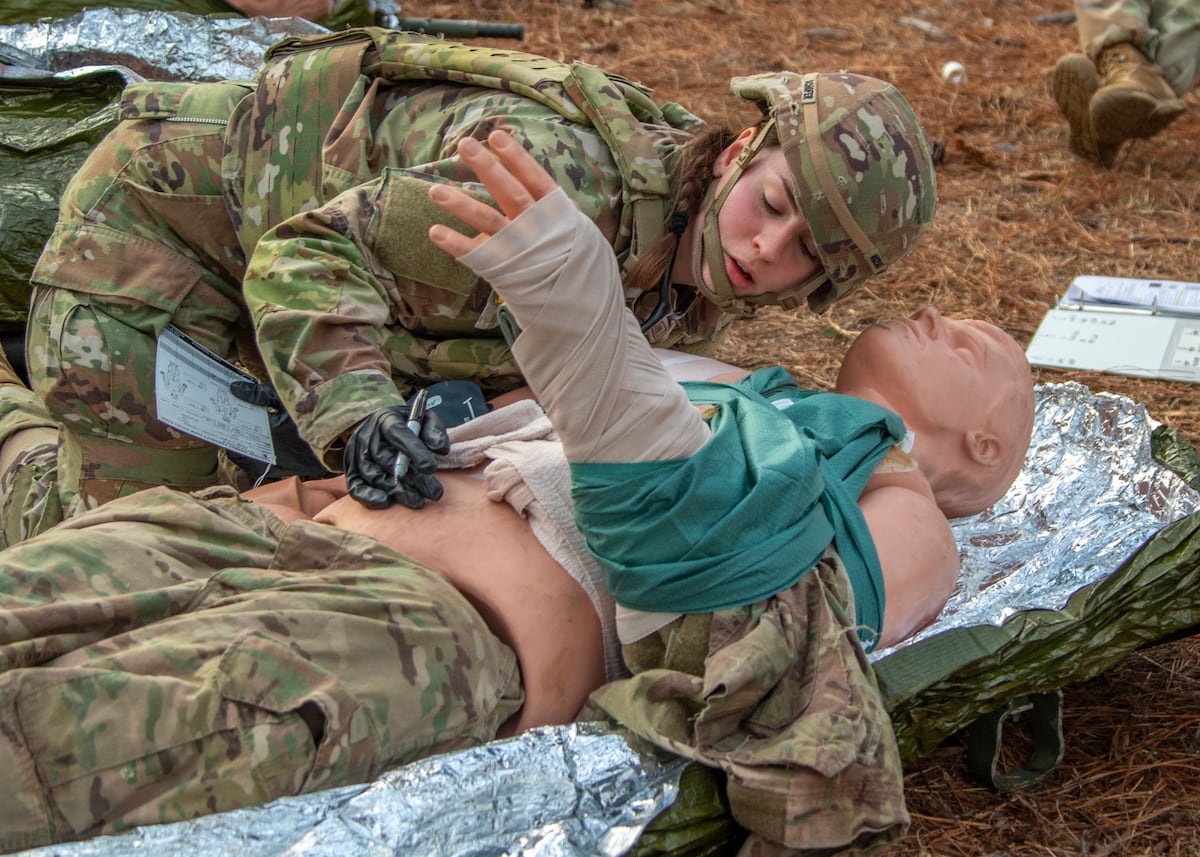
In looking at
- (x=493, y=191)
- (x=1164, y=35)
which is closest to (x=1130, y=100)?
(x=1164, y=35)

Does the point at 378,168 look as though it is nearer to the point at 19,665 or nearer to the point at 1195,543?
the point at 19,665

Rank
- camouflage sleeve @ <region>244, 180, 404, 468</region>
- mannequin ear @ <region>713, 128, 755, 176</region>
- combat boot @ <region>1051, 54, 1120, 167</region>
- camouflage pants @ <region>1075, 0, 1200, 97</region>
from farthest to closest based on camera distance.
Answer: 1. camouflage pants @ <region>1075, 0, 1200, 97</region>
2. combat boot @ <region>1051, 54, 1120, 167</region>
3. mannequin ear @ <region>713, 128, 755, 176</region>
4. camouflage sleeve @ <region>244, 180, 404, 468</region>

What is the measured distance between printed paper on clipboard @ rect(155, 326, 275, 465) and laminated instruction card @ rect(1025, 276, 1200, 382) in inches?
112

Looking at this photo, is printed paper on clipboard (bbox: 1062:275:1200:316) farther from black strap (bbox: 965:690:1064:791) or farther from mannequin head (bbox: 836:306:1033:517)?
black strap (bbox: 965:690:1064:791)

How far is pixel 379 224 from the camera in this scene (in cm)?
263

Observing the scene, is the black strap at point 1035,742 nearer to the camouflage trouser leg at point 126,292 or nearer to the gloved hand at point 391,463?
the gloved hand at point 391,463

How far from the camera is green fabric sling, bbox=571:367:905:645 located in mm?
2078

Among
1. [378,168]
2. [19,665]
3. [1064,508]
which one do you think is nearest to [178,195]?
[378,168]

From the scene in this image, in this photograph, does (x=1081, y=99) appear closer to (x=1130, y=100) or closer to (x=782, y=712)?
(x=1130, y=100)

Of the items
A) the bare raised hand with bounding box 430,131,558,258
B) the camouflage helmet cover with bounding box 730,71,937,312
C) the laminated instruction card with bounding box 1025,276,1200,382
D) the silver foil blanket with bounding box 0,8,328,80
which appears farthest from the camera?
the laminated instruction card with bounding box 1025,276,1200,382

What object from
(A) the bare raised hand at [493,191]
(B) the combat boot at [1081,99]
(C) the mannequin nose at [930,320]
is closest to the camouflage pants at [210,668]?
(A) the bare raised hand at [493,191]

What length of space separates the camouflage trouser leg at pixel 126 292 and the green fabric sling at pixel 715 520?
1.37m

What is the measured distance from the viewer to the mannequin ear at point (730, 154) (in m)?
2.77

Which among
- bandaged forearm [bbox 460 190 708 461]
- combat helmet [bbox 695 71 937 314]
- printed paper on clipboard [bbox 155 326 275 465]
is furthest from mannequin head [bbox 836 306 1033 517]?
printed paper on clipboard [bbox 155 326 275 465]
